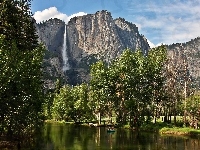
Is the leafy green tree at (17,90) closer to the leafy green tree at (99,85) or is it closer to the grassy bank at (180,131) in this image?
the grassy bank at (180,131)

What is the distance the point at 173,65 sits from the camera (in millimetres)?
113625

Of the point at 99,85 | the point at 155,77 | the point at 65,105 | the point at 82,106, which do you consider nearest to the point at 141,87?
the point at 155,77

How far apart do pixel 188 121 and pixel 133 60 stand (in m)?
28.2

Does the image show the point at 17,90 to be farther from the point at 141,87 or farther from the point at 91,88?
the point at 91,88

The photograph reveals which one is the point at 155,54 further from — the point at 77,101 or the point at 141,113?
the point at 77,101

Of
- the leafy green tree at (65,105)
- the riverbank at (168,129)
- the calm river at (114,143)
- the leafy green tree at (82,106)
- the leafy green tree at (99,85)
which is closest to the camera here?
the calm river at (114,143)

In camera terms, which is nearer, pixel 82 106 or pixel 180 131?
pixel 180 131

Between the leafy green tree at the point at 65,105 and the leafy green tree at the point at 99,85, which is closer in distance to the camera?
the leafy green tree at the point at 99,85

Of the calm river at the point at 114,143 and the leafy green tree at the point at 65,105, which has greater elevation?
the leafy green tree at the point at 65,105

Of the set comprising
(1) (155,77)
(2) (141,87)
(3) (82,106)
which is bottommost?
(3) (82,106)

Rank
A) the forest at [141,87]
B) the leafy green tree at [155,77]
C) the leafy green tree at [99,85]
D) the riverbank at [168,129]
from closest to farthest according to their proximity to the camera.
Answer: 1. the riverbank at [168,129]
2. the forest at [141,87]
3. the leafy green tree at [155,77]
4. the leafy green tree at [99,85]

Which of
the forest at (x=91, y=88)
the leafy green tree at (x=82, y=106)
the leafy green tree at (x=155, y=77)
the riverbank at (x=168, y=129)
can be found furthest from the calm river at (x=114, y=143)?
the leafy green tree at (x=82, y=106)

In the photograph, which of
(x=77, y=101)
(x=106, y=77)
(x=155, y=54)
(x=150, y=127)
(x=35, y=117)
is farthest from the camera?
(x=77, y=101)

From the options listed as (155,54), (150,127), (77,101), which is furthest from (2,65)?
(77,101)
